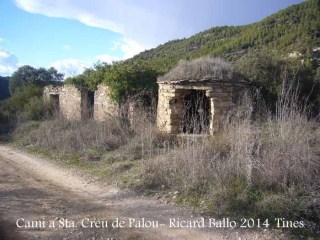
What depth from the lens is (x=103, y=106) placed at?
37.0 ft

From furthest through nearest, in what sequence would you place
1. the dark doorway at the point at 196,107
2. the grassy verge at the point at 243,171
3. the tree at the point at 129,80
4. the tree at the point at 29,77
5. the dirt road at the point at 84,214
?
the tree at the point at 29,77, the tree at the point at 129,80, the dark doorway at the point at 196,107, the grassy verge at the point at 243,171, the dirt road at the point at 84,214

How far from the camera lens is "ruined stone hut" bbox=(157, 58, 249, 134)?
788cm

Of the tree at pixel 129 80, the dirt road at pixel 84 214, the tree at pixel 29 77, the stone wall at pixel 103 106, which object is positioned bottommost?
the dirt road at pixel 84 214

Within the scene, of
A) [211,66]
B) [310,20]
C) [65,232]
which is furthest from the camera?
[310,20]

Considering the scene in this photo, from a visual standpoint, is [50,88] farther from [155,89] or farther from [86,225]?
[86,225]

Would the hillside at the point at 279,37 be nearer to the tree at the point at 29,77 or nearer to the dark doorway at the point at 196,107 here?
the dark doorway at the point at 196,107

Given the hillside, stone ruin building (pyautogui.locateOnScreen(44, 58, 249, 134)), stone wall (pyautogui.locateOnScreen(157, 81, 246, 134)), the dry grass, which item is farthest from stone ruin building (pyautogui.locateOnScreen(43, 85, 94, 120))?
the dry grass

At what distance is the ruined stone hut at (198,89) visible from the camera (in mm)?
7875

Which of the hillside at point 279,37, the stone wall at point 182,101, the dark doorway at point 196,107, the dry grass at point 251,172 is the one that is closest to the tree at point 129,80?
the dark doorway at point 196,107

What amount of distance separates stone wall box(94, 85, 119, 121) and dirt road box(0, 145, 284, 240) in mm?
4289

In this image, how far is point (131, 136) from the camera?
8.48m

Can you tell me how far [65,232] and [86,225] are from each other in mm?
288

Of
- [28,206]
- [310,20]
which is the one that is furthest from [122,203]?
[310,20]

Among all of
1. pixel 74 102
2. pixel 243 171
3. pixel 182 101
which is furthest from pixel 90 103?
pixel 243 171
